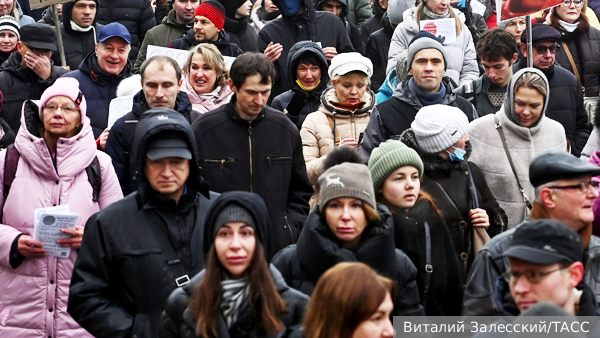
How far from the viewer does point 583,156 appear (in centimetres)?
787

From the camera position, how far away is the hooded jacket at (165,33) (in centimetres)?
1094

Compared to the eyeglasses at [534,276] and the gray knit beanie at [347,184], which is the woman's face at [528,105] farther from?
the eyeglasses at [534,276]

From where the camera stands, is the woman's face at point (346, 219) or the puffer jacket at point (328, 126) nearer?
the woman's face at point (346, 219)

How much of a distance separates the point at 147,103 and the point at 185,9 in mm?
3488

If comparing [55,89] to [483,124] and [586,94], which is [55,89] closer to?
[483,124]

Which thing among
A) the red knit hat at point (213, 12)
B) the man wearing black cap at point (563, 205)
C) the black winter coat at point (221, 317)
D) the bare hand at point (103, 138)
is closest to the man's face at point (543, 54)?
the red knit hat at point (213, 12)

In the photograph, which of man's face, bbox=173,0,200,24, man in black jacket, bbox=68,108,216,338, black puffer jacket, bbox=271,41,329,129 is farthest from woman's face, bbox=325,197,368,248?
man's face, bbox=173,0,200,24

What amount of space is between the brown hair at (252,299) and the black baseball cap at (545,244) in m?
1.07

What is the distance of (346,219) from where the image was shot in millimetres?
5664

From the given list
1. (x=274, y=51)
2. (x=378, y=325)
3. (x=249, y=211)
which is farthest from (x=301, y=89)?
(x=378, y=325)

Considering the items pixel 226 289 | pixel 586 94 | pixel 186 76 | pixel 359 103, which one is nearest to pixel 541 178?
pixel 226 289

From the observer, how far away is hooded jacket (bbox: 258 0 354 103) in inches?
426

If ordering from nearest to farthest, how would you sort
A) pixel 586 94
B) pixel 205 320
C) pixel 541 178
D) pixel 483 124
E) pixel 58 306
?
pixel 205 320
pixel 541 178
pixel 58 306
pixel 483 124
pixel 586 94

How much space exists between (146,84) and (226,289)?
10.1ft
